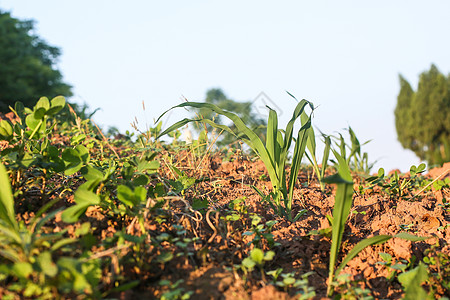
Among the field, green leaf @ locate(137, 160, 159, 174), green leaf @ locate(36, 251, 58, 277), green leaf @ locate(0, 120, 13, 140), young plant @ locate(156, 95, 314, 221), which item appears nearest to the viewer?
green leaf @ locate(36, 251, 58, 277)

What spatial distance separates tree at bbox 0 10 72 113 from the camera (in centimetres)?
1277

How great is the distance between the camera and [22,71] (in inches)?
518

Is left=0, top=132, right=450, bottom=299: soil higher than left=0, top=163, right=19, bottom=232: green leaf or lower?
lower

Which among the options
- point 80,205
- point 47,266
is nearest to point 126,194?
point 80,205

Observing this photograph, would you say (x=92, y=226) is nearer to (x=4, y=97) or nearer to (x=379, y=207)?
(x=379, y=207)

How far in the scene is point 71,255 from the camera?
1171 millimetres

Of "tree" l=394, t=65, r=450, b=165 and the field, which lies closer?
the field

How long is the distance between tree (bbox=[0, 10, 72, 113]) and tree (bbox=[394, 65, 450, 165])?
19236 millimetres

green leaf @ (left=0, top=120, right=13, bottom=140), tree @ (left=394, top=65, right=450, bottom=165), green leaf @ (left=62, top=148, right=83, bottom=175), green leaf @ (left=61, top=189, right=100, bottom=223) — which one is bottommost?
green leaf @ (left=61, top=189, right=100, bottom=223)

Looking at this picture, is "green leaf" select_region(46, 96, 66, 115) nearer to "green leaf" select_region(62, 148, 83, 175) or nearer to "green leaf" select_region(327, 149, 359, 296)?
"green leaf" select_region(62, 148, 83, 175)

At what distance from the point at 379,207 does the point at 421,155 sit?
Result: 23155 mm

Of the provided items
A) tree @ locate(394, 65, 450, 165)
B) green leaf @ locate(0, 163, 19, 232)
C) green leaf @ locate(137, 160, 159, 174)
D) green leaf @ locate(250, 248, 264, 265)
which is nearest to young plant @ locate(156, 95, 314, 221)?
green leaf @ locate(137, 160, 159, 174)

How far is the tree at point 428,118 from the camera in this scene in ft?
70.6

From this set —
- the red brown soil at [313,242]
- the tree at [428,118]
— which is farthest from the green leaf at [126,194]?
the tree at [428,118]
